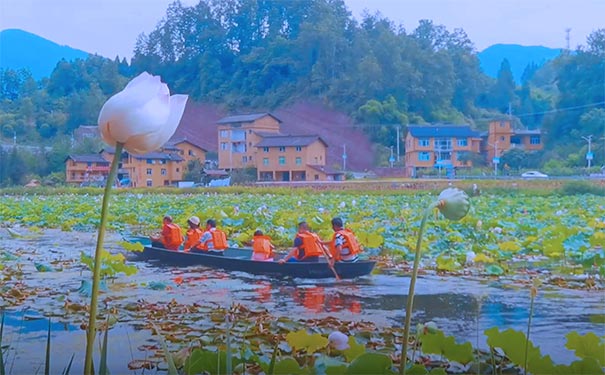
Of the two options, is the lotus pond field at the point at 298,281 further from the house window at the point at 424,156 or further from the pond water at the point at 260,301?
the house window at the point at 424,156

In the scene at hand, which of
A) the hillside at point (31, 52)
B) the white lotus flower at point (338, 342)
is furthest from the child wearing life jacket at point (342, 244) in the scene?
the hillside at point (31, 52)

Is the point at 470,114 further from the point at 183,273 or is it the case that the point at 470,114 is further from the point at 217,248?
the point at 183,273

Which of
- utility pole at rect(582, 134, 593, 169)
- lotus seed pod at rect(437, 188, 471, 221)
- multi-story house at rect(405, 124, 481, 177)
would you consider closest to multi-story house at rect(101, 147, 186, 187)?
multi-story house at rect(405, 124, 481, 177)

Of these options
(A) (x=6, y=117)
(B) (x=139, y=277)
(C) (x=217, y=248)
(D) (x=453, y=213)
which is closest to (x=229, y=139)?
(C) (x=217, y=248)

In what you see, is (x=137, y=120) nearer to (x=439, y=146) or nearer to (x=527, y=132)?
(x=439, y=146)

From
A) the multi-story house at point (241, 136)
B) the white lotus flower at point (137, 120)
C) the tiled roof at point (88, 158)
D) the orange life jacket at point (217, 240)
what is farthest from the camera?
the orange life jacket at point (217, 240)

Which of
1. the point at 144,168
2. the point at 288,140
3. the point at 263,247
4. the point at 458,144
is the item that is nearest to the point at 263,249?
the point at 263,247
